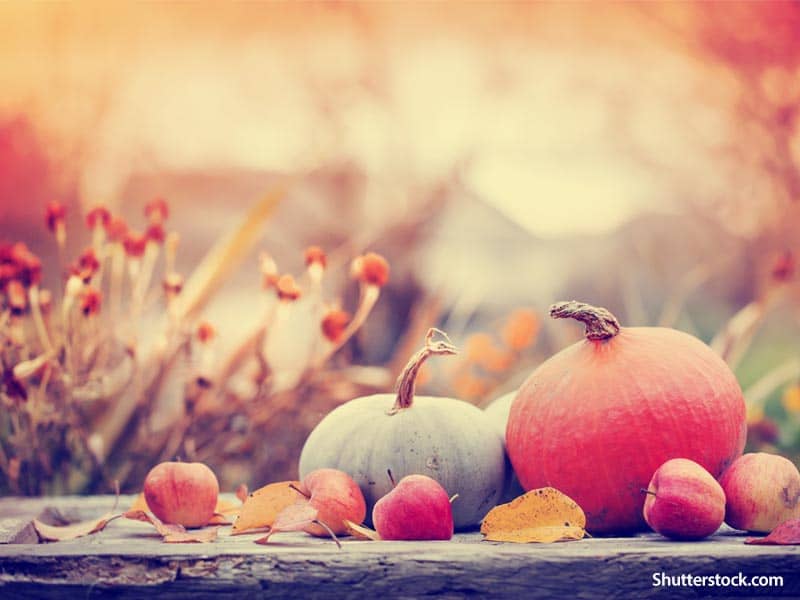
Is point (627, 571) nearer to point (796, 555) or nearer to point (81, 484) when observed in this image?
point (796, 555)

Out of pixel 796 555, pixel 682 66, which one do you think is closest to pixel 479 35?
pixel 682 66

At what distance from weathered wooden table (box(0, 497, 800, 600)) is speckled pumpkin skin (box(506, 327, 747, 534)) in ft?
0.67

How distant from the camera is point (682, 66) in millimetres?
3697

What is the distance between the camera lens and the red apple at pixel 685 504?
1.42 meters

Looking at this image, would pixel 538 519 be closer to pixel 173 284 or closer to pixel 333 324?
pixel 333 324

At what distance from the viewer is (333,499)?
1578 millimetres

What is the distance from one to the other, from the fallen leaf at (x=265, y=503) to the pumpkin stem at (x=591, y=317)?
1.61 feet

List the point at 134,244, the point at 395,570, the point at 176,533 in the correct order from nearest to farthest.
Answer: the point at 395,570 → the point at 176,533 → the point at 134,244

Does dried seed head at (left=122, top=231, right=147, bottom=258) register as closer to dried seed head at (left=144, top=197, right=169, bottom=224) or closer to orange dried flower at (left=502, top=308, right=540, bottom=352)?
dried seed head at (left=144, top=197, right=169, bottom=224)

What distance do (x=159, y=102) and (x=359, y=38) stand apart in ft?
2.43

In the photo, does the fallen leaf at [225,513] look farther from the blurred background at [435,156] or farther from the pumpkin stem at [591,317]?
the blurred background at [435,156]

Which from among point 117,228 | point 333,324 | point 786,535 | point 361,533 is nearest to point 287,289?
point 333,324

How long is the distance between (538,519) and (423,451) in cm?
26

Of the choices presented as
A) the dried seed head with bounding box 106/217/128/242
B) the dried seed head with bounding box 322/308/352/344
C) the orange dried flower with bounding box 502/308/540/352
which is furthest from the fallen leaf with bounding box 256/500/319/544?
the orange dried flower with bounding box 502/308/540/352
